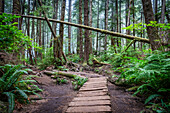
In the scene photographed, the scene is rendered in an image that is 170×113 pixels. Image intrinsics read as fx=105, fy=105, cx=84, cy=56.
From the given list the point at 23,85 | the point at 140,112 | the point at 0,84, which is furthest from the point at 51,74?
the point at 140,112

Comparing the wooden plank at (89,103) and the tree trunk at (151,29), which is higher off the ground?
the tree trunk at (151,29)

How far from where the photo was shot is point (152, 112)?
2.27 meters

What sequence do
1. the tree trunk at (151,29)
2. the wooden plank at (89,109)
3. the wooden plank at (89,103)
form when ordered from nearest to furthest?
the wooden plank at (89,109), the wooden plank at (89,103), the tree trunk at (151,29)

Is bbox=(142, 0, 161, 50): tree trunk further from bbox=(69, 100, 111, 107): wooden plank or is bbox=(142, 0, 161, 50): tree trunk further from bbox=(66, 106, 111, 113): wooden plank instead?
bbox=(66, 106, 111, 113): wooden plank

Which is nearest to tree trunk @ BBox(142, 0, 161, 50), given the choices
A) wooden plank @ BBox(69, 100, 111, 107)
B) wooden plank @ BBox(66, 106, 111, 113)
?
wooden plank @ BBox(69, 100, 111, 107)

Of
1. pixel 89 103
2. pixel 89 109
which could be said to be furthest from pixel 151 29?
pixel 89 109

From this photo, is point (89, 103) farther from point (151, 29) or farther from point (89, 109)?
point (151, 29)

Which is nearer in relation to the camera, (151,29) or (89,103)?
(89,103)

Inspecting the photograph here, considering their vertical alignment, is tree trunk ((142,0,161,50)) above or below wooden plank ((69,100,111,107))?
above

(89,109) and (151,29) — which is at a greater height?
(151,29)

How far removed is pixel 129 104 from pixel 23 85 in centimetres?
339

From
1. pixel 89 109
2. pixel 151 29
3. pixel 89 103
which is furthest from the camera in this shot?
pixel 151 29

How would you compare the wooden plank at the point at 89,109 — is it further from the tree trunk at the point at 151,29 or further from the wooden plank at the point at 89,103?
the tree trunk at the point at 151,29

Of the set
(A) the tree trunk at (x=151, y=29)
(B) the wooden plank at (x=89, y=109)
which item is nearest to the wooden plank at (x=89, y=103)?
(B) the wooden plank at (x=89, y=109)
